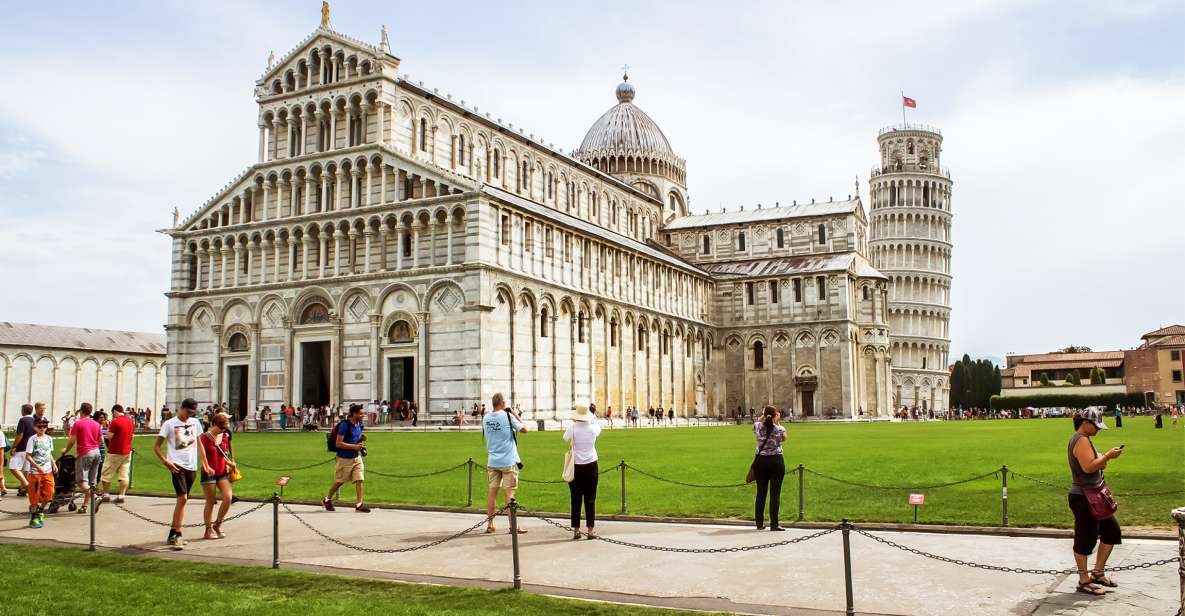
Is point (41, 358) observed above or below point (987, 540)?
above

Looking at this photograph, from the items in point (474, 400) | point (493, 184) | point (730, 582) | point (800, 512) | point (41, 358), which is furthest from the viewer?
point (41, 358)

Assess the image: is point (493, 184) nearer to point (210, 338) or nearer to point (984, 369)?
point (210, 338)

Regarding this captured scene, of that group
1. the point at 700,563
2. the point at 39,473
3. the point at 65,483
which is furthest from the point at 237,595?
the point at 65,483

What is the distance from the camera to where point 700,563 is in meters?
12.2

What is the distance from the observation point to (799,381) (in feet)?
252

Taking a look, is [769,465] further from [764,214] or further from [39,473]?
[764,214]

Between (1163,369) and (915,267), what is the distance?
1068 inches

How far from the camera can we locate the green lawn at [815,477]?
16.3 metres

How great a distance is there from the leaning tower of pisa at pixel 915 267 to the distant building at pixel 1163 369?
2035 cm

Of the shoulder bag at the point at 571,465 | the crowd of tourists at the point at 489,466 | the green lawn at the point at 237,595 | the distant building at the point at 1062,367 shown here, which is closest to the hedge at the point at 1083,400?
the distant building at the point at 1062,367

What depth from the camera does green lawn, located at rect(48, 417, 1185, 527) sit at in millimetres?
16312

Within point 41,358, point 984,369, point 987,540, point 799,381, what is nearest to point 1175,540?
point 987,540

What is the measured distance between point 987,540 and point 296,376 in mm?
45544

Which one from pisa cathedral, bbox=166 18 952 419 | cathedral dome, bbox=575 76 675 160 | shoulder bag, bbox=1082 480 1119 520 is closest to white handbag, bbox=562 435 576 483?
shoulder bag, bbox=1082 480 1119 520
